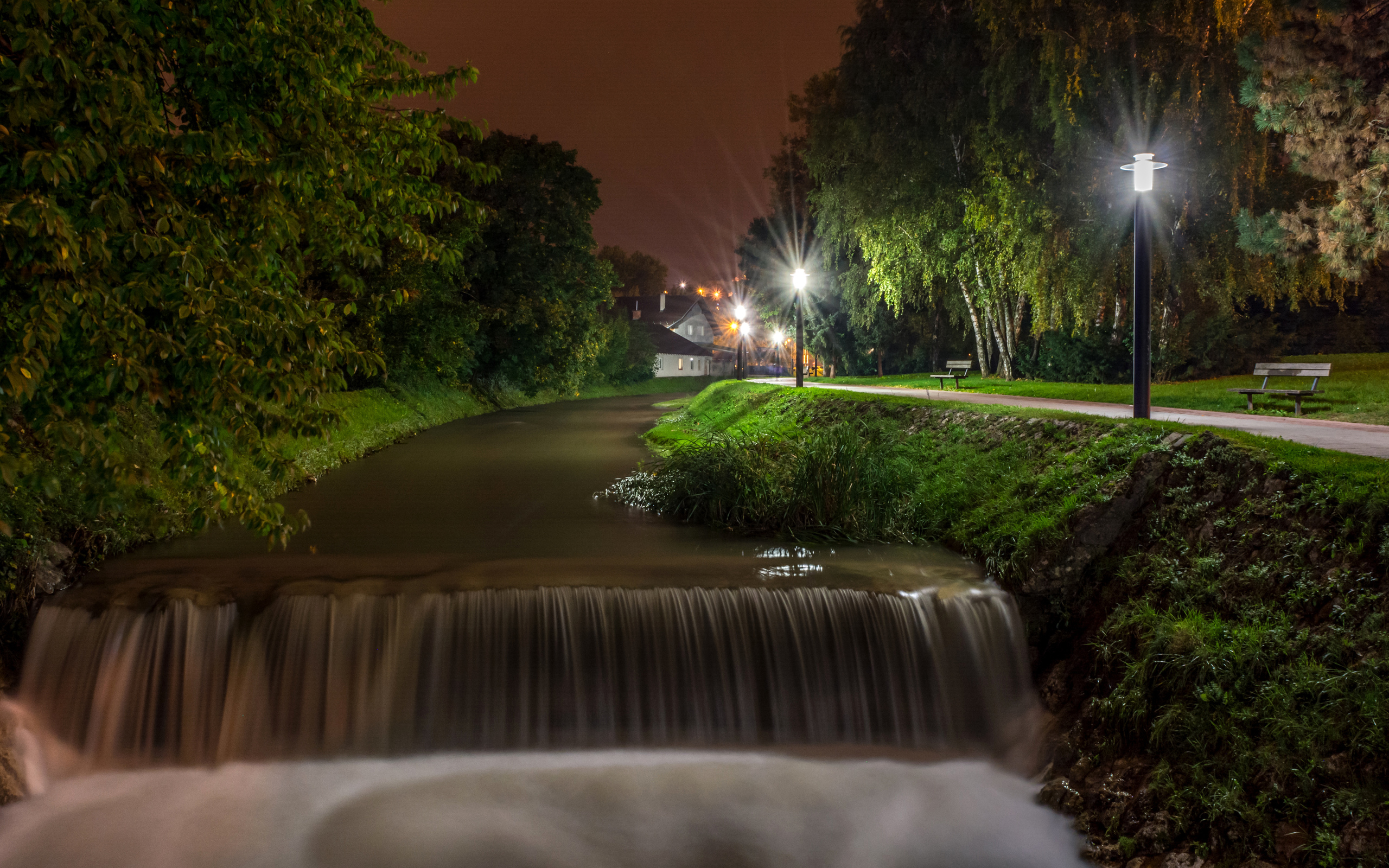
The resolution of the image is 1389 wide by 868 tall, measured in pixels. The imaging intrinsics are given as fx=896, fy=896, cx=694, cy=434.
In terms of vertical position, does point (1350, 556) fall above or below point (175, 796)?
above

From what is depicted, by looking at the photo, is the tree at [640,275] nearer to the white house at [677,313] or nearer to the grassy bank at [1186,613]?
the white house at [677,313]

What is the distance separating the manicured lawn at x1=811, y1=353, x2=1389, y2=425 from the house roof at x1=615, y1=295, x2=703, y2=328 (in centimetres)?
8930

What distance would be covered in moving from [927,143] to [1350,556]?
24025 millimetres

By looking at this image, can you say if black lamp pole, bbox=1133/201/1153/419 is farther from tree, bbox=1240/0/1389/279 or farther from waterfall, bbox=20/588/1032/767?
tree, bbox=1240/0/1389/279

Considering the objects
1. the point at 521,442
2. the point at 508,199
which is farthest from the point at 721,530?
the point at 508,199

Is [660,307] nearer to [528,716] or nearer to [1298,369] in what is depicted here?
[1298,369]

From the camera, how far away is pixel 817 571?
9961 millimetres

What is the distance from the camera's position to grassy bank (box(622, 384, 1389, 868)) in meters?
5.54

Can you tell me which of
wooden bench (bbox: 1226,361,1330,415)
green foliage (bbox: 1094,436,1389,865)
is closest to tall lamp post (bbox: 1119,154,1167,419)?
green foliage (bbox: 1094,436,1389,865)

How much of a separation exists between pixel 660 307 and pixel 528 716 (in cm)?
11224

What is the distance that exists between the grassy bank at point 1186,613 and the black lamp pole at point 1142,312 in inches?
29.8

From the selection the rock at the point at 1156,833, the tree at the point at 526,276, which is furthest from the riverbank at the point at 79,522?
the tree at the point at 526,276

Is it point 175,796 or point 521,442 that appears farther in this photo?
point 521,442

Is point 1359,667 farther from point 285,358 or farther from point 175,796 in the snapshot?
point 175,796
